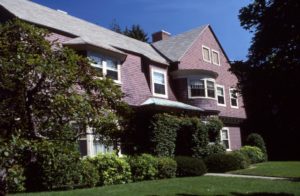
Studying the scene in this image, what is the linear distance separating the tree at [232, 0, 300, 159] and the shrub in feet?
32.6

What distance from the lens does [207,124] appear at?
26094 millimetres

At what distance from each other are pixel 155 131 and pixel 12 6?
33.5 ft

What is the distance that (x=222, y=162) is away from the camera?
2325 centimetres

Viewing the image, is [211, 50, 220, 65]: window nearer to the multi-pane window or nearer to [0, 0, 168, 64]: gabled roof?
[0, 0, 168, 64]: gabled roof

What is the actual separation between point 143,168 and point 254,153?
49.4ft

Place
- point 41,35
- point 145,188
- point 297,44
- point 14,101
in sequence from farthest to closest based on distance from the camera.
Result: point 145,188 → point 297,44 → point 41,35 → point 14,101

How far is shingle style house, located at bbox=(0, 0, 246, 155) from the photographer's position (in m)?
22.1

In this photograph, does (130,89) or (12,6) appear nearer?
(12,6)

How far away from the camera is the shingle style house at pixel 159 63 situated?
2214 centimetres

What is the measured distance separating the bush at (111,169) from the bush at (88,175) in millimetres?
484

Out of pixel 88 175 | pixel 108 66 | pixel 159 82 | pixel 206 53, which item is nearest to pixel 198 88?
pixel 159 82

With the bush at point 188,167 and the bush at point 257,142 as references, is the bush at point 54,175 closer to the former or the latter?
the bush at point 188,167

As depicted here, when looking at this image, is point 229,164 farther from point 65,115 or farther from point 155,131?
point 65,115

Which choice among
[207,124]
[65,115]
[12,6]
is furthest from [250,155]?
[65,115]
